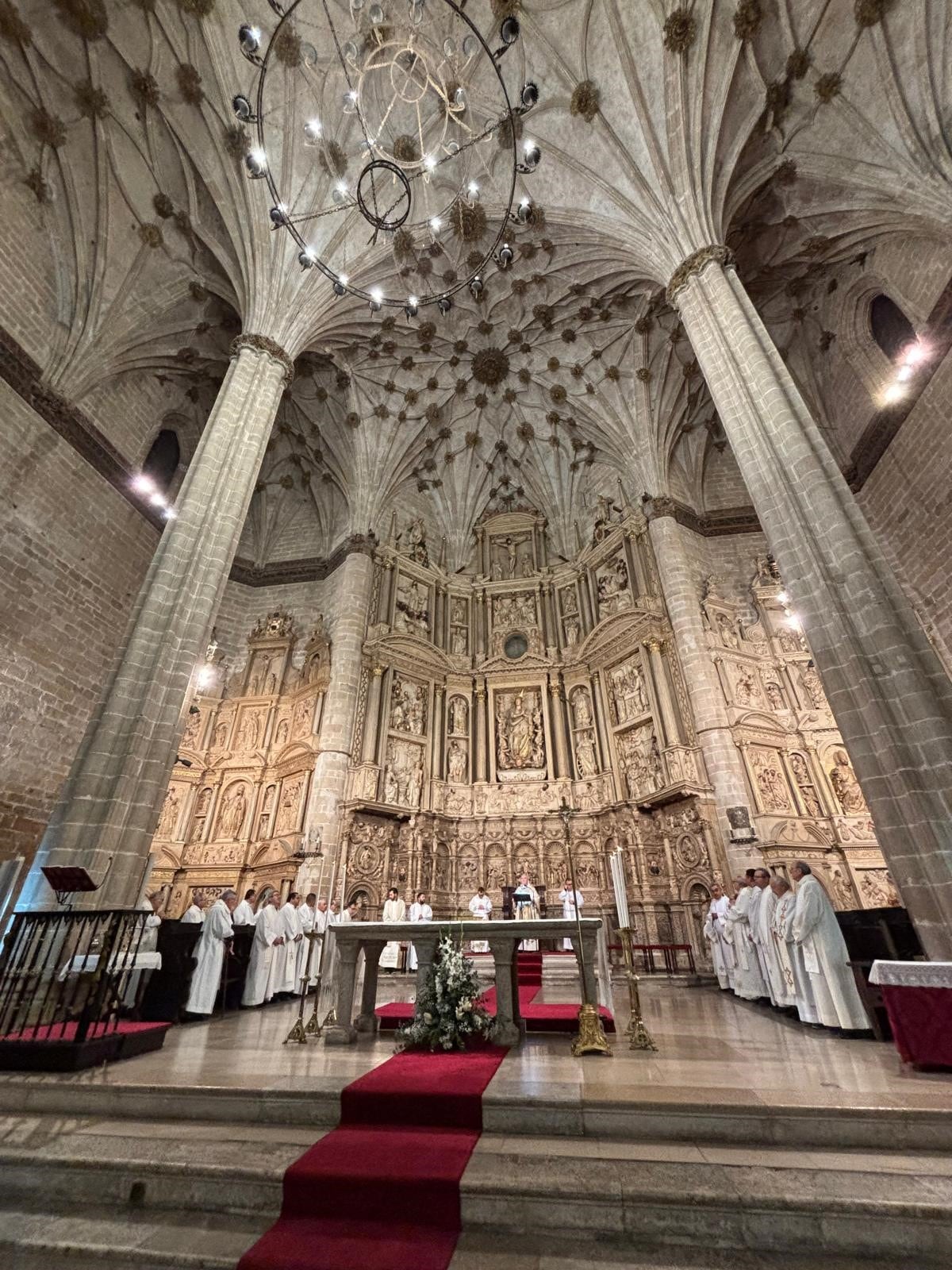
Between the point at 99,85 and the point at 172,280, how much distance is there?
143 inches

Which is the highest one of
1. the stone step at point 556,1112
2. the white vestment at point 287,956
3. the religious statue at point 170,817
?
the religious statue at point 170,817

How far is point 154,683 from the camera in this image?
7.40m

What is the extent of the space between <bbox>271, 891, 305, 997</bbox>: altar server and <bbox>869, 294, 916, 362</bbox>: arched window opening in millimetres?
17452

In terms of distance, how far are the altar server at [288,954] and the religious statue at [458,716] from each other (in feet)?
25.7

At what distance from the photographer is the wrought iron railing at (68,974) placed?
445 cm

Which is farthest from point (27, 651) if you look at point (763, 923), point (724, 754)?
point (724, 754)

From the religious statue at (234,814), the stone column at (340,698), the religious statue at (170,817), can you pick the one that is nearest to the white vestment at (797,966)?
the stone column at (340,698)

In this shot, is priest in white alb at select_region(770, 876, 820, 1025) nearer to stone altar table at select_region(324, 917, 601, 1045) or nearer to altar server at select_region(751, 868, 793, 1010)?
altar server at select_region(751, 868, 793, 1010)

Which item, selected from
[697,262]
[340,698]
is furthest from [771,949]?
[697,262]

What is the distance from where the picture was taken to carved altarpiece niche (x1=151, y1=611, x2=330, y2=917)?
13.7 meters

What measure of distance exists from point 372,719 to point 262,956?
7.20 metres

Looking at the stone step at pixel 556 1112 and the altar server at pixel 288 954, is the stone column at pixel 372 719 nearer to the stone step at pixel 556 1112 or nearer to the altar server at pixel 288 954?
the altar server at pixel 288 954

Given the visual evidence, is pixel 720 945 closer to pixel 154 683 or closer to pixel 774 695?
pixel 774 695

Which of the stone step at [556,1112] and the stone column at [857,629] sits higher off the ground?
the stone column at [857,629]
